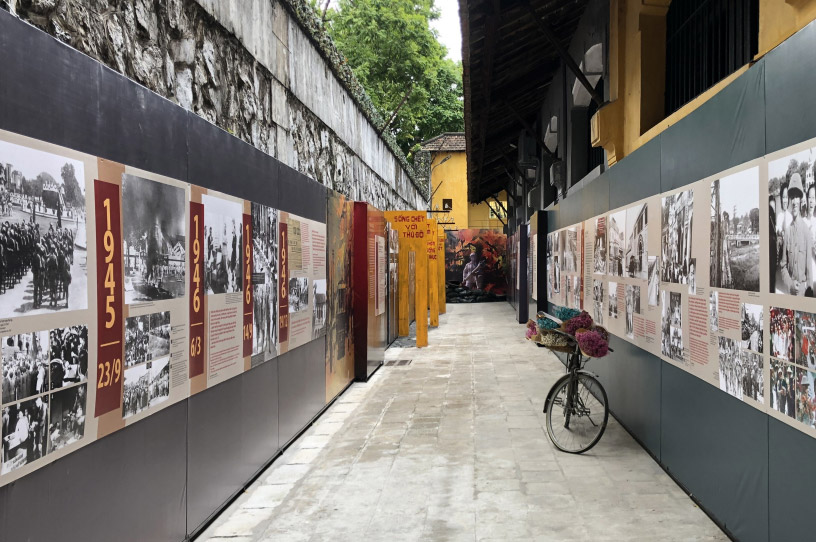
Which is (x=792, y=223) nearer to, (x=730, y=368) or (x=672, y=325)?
(x=730, y=368)

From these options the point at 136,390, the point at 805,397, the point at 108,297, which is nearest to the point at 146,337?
the point at 136,390

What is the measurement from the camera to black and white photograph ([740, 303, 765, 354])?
10.6 feet

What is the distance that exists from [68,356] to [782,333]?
3.12 meters

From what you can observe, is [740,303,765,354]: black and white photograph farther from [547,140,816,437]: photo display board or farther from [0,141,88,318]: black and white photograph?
[0,141,88,318]: black and white photograph

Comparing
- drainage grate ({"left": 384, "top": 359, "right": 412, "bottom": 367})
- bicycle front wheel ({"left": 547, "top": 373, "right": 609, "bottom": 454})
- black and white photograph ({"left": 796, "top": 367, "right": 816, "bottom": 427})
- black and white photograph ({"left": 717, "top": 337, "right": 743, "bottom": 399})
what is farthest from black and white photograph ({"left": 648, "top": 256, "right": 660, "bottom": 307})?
drainage grate ({"left": 384, "top": 359, "right": 412, "bottom": 367})

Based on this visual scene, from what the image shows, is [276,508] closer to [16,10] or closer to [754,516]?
[754,516]

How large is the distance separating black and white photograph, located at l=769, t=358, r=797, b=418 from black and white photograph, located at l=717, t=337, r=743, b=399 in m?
0.37

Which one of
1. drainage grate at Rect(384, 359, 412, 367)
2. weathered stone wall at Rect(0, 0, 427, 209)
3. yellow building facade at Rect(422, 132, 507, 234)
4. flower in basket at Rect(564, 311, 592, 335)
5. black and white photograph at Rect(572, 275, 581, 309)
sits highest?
yellow building facade at Rect(422, 132, 507, 234)

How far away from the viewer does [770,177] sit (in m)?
3.11

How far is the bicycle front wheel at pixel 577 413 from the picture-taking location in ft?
19.0

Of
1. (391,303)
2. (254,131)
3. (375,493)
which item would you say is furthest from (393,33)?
(375,493)

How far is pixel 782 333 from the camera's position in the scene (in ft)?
9.84

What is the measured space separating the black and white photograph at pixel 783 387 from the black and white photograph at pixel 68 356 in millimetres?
3097

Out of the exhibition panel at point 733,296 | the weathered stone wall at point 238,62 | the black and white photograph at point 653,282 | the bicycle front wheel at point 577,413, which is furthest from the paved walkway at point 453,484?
the weathered stone wall at point 238,62
